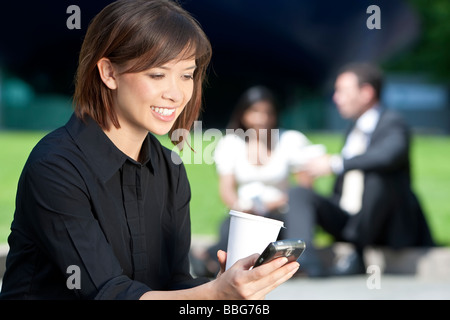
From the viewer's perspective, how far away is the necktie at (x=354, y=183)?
A: 16.4ft

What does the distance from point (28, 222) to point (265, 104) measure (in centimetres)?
350

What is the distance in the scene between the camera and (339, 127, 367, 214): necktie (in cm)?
501

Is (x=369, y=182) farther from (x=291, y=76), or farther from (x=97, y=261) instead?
(x=291, y=76)

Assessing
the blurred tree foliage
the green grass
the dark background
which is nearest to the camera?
the green grass

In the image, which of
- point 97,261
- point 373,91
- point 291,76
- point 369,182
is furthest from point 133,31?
point 291,76

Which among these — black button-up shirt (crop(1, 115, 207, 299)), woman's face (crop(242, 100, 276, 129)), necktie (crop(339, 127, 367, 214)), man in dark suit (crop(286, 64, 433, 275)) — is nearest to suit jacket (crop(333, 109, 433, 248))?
man in dark suit (crop(286, 64, 433, 275))

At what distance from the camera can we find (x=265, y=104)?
5.19 m

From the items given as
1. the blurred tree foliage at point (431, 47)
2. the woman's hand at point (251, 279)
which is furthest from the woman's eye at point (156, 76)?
the blurred tree foliage at point (431, 47)

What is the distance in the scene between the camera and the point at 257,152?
521cm

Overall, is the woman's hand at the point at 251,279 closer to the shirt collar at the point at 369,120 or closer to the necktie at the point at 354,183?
the necktie at the point at 354,183

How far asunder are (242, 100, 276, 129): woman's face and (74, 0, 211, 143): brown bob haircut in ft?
10.5

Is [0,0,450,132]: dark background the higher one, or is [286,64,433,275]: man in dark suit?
[0,0,450,132]: dark background

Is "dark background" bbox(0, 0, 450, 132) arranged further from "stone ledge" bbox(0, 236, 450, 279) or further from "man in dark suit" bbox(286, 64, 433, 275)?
"stone ledge" bbox(0, 236, 450, 279)
